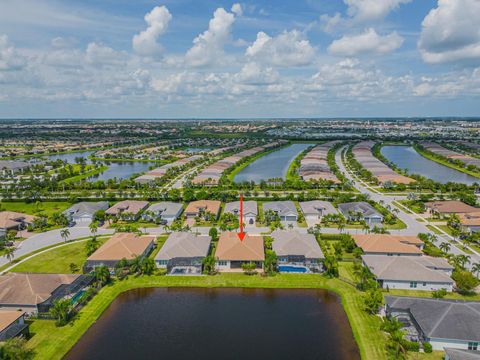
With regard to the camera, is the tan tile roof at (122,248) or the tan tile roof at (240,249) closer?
the tan tile roof at (240,249)

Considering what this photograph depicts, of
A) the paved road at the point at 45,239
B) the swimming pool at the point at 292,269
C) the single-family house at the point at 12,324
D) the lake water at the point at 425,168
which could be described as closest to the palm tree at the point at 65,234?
the paved road at the point at 45,239

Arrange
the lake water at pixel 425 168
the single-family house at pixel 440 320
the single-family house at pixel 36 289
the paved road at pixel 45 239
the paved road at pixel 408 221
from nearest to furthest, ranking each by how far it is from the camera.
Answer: the single-family house at pixel 440 320 < the single-family house at pixel 36 289 < the paved road at pixel 408 221 < the paved road at pixel 45 239 < the lake water at pixel 425 168

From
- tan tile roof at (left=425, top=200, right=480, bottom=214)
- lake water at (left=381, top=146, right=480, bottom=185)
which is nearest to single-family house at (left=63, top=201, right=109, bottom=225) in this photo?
tan tile roof at (left=425, top=200, right=480, bottom=214)

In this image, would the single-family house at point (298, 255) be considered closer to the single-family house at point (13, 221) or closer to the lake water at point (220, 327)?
the lake water at point (220, 327)

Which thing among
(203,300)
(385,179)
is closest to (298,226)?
(203,300)

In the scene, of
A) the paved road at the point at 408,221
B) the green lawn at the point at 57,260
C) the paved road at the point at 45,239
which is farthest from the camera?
the paved road at the point at 45,239

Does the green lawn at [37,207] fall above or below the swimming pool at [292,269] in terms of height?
below

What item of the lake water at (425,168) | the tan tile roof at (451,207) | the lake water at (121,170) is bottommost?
the lake water at (121,170)
